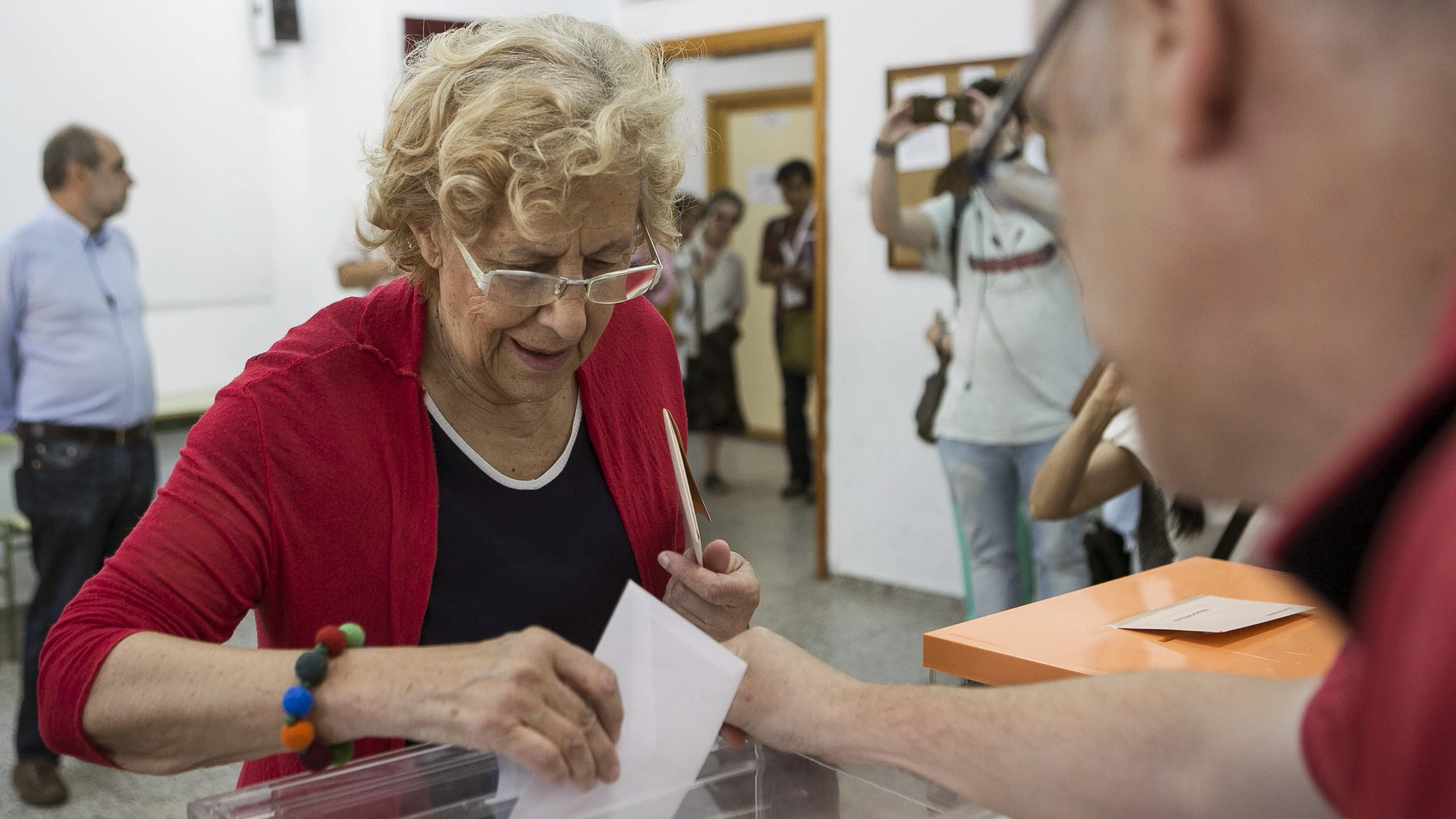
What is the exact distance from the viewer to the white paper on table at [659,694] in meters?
1.06

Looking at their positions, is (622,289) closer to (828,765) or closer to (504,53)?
(504,53)

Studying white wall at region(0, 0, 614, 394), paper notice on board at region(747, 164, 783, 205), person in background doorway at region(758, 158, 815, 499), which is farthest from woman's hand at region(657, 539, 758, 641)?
paper notice on board at region(747, 164, 783, 205)

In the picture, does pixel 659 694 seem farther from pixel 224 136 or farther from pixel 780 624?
pixel 224 136

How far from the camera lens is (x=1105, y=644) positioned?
1.38 m

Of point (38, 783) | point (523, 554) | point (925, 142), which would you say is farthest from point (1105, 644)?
point (925, 142)

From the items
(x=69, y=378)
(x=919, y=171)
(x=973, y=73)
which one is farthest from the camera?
(x=919, y=171)

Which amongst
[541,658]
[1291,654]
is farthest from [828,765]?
[1291,654]

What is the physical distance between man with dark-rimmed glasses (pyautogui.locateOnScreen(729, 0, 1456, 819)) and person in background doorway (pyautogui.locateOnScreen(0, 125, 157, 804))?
401cm

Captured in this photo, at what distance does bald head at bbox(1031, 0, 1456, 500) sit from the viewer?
1.29ft

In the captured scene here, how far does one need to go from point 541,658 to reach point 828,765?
336 mm

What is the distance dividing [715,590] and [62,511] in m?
3.24

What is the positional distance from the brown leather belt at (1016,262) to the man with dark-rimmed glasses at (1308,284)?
3.29 metres

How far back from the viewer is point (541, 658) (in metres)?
1.02

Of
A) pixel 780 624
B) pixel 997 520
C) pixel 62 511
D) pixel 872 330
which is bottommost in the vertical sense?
pixel 780 624
